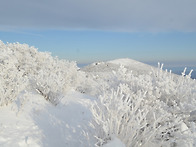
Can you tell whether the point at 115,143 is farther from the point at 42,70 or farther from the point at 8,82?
the point at 42,70

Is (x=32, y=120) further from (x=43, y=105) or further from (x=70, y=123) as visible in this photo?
(x=43, y=105)

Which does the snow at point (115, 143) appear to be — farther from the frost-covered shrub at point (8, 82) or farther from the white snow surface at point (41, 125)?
the frost-covered shrub at point (8, 82)

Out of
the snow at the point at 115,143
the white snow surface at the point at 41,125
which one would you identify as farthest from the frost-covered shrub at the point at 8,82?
the snow at the point at 115,143

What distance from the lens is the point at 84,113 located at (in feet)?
17.7

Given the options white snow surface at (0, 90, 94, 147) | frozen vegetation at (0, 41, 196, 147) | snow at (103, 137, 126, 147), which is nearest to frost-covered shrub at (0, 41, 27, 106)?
frozen vegetation at (0, 41, 196, 147)

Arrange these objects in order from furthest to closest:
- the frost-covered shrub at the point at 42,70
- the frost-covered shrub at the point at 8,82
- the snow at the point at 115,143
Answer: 1. the frost-covered shrub at the point at 42,70
2. the frost-covered shrub at the point at 8,82
3. the snow at the point at 115,143

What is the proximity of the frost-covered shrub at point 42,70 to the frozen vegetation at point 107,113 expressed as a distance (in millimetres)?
46

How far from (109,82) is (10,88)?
2.53 metres

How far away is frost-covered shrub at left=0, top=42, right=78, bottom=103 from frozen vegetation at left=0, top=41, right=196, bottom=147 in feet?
0.15

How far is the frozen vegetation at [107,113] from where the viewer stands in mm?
3121

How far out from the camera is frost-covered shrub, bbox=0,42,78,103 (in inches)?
242

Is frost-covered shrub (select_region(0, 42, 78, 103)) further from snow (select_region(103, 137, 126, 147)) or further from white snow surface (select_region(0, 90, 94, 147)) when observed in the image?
snow (select_region(103, 137, 126, 147))

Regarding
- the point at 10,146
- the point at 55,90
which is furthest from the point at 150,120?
the point at 55,90

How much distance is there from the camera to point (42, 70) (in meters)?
7.28
